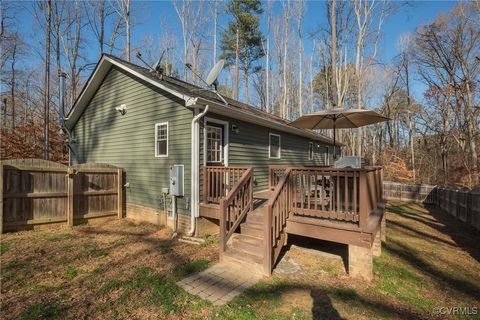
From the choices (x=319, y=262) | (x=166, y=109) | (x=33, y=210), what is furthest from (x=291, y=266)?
(x=33, y=210)

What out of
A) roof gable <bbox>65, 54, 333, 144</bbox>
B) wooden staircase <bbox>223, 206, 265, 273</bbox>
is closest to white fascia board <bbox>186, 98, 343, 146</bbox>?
roof gable <bbox>65, 54, 333, 144</bbox>

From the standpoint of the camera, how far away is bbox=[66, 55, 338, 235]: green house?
638cm

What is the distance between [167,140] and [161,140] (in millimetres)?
326

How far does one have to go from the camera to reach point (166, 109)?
23.1 ft

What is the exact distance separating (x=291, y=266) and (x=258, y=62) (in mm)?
20317

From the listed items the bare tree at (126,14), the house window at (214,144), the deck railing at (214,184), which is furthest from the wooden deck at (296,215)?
the bare tree at (126,14)

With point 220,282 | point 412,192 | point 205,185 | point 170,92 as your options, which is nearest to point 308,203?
point 220,282

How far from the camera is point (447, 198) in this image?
1087 centimetres

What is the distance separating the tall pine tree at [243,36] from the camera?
19.3 meters

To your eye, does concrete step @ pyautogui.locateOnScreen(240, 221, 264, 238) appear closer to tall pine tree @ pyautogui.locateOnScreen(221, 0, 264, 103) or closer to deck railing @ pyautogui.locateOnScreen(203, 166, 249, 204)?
deck railing @ pyautogui.locateOnScreen(203, 166, 249, 204)

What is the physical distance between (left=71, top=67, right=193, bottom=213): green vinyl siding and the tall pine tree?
12.8m

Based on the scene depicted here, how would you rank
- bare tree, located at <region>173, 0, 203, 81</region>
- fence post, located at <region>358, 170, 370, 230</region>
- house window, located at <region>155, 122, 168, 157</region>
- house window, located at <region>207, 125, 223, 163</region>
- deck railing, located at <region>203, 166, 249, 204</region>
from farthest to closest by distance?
bare tree, located at <region>173, 0, 203, 81</region> < house window, located at <region>155, 122, 168, 157</region> < house window, located at <region>207, 125, 223, 163</region> < deck railing, located at <region>203, 166, 249, 204</region> < fence post, located at <region>358, 170, 370, 230</region>

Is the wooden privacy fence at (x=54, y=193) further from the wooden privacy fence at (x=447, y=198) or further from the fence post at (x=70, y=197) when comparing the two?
the wooden privacy fence at (x=447, y=198)

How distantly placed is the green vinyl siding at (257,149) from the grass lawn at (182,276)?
2.97 metres
